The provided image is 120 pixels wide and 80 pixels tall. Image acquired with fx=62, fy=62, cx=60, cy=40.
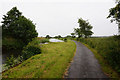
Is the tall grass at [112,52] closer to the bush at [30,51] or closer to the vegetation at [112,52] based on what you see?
the vegetation at [112,52]

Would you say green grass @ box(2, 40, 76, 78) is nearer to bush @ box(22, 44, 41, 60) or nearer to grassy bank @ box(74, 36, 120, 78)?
bush @ box(22, 44, 41, 60)

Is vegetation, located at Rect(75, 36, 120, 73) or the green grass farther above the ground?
vegetation, located at Rect(75, 36, 120, 73)

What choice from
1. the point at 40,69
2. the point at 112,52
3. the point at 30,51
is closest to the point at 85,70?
the point at 112,52

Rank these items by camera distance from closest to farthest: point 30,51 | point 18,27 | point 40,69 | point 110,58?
point 40,69, point 110,58, point 30,51, point 18,27

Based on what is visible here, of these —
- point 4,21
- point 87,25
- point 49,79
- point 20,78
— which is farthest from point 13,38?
point 87,25

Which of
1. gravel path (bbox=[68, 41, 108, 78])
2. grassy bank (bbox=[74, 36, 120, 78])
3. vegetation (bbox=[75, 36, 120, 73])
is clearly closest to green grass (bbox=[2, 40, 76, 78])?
gravel path (bbox=[68, 41, 108, 78])

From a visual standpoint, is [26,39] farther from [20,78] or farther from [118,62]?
[118,62]

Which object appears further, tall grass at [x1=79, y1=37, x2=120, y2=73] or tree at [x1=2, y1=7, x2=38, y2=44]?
tree at [x1=2, y1=7, x2=38, y2=44]

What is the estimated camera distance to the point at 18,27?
23641 millimetres

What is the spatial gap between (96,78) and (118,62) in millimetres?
2896

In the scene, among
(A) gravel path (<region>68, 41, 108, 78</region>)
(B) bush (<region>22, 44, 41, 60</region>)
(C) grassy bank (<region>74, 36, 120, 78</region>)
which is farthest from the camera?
(B) bush (<region>22, 44, 41, 60</region>)

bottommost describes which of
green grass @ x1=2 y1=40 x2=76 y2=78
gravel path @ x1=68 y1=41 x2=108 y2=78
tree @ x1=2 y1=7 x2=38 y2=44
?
green grass @ x1=2 y1=40 x2=76 y2=78

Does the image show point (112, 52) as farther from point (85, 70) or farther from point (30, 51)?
point (30, 51)

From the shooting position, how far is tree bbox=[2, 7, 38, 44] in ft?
77.0
